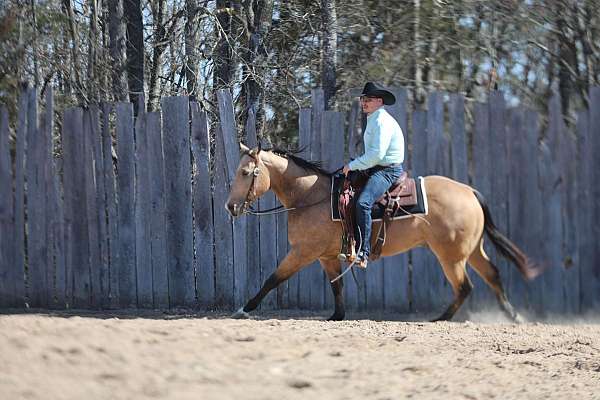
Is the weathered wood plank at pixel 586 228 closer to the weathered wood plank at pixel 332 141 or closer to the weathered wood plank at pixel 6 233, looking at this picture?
the weathered wood plank at pixel 332 141

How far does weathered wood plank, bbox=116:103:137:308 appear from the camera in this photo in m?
10.8

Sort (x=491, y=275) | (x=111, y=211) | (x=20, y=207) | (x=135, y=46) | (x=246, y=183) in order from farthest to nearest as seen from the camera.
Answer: (x=135, y=46) < (x=20, y=207) < (x=111, y=211) < (x=491, y=275) < (x=246, y=183)

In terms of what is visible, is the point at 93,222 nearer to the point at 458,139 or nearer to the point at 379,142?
the point at 379,142

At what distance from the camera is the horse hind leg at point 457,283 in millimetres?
9742

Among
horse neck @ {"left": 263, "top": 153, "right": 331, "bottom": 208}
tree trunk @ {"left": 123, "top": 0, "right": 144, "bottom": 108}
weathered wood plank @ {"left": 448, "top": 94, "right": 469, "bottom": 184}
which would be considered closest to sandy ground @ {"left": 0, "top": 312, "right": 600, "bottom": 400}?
horse neck @ {"left": 263, "top": 153, "right": 331, "bottom": 208}

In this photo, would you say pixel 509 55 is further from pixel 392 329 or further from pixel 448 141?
pixel 392 329

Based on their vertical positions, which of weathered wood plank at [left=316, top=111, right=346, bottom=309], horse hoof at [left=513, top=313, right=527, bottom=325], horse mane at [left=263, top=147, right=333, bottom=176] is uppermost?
weathered wood plank at [left=316, top=111, right=346, bottom=309]

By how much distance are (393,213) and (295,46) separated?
449cm

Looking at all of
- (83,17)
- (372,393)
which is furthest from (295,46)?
(372,393)

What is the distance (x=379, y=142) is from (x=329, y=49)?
3500 mm

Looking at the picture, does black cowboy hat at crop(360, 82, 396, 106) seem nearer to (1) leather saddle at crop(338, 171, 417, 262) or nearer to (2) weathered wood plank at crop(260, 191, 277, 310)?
(1) leather saddle at crop(338, 171, 417, 262)

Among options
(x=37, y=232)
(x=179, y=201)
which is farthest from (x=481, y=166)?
(x=37, y=232)

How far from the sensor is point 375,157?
9062 millimetres

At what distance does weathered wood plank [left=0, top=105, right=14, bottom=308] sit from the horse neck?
371cm
